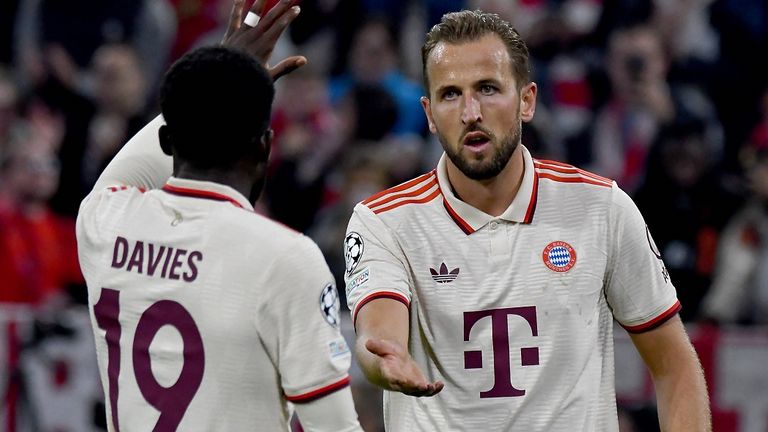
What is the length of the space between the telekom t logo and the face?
42 cm

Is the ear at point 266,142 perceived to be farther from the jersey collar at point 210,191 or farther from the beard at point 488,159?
the beard at point 488,159

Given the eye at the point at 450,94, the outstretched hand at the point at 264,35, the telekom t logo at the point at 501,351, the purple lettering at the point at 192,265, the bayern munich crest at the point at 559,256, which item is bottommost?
the telekom t logo at the point at 501,351

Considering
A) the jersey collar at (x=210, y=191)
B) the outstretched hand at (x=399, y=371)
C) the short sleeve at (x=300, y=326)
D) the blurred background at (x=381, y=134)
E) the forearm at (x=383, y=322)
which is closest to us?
the short sleeve at (x=300, y=326)

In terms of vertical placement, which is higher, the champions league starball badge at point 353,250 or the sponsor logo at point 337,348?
the champions league starball badge at point 353,250

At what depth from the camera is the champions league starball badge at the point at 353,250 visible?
3998 mm

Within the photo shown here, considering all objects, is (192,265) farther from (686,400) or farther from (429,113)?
(686,400)

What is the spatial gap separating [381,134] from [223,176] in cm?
616

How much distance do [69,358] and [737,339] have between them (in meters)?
3.68

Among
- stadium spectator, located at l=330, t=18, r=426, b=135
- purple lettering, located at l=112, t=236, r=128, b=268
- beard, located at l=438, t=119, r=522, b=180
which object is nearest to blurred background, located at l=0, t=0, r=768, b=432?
stadium spectator, located at l=330, t=18, r=426, b=135

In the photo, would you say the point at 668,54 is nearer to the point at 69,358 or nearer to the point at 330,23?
the point at 330,23

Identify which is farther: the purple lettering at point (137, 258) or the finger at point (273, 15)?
the finger at point (273, 15)

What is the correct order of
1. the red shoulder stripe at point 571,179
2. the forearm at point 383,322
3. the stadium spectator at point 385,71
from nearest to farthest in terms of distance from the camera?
the forearm at point 383,322 < the red shoulder stripe at point 571,179 < the stadium spectator at point 385,71

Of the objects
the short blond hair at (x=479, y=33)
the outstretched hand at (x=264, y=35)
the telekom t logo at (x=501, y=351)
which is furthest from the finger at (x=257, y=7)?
the telekom t logo at (x=501, y=351)

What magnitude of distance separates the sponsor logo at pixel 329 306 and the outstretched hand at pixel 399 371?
0.24 m
